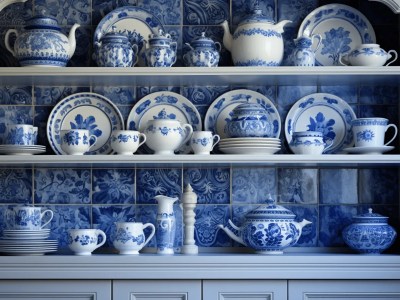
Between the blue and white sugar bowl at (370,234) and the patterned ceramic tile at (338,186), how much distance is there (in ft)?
0.69

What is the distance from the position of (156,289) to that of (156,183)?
52 centimetres

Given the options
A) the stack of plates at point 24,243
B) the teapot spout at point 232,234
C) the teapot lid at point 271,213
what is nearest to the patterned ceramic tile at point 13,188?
the stack of plates at point 24,243

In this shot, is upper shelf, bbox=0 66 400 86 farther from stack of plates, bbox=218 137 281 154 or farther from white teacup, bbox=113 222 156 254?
white teacup, bbox=113 222 156 254

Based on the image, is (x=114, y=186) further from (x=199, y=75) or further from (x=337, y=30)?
(x=337, y=30)

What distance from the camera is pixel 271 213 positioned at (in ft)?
9.66

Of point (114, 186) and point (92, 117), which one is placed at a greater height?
point (92, 117)

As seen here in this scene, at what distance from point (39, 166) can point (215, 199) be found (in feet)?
2.38

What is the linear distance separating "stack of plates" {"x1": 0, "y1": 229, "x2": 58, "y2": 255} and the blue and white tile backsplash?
204 millimetres

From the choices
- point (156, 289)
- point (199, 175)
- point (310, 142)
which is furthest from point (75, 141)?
point (310, 142)

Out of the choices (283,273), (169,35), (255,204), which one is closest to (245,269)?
(283,273)

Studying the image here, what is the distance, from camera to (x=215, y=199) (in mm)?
3189

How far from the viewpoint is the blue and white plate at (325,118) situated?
322 cm

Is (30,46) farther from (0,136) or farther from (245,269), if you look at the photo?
(245,269)

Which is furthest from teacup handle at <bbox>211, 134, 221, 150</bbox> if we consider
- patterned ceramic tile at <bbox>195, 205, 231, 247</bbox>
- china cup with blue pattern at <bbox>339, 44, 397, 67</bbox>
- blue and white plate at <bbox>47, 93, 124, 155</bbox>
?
china cup with blue pattern at <bbox>339, 44, 397, 67</bbox>
